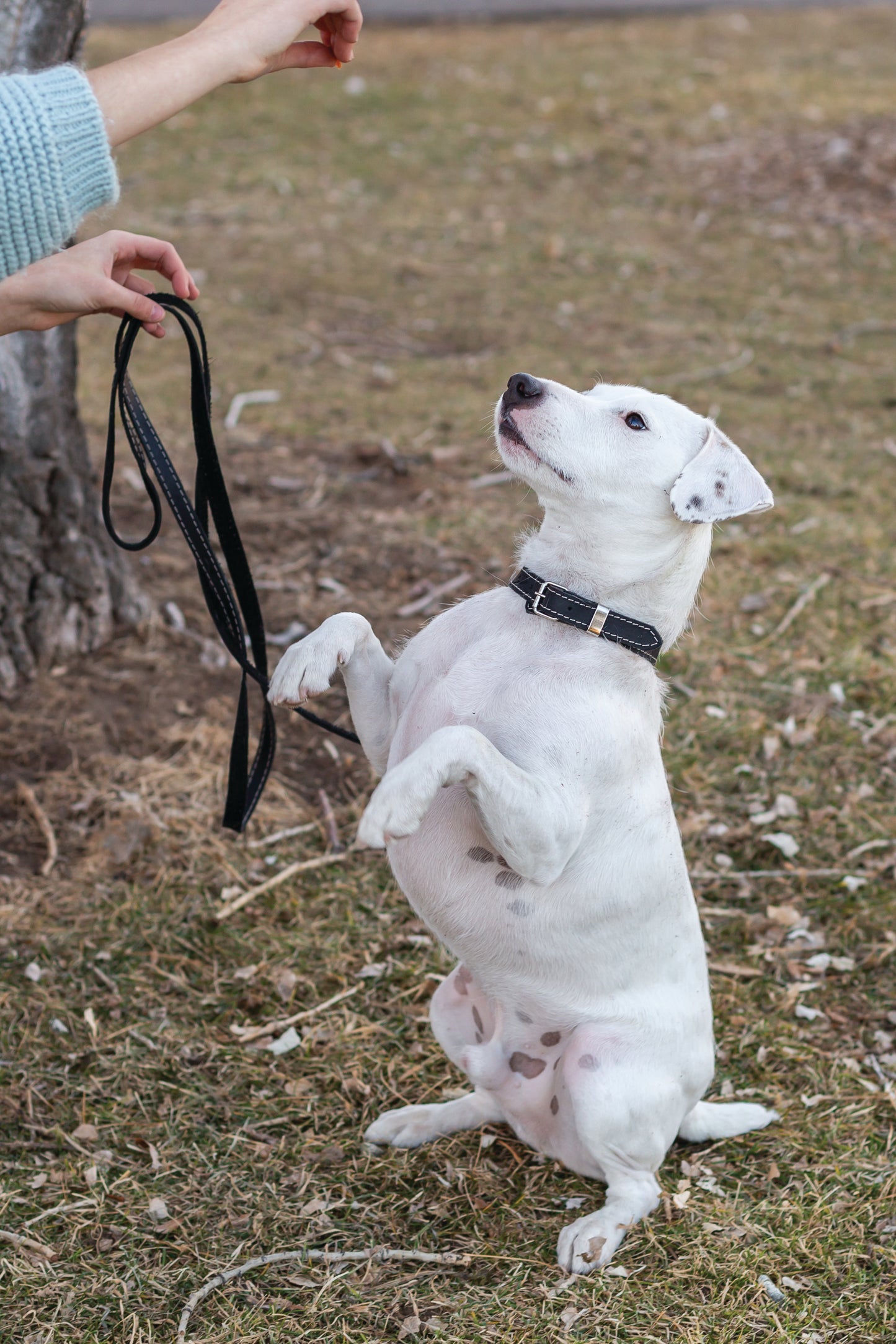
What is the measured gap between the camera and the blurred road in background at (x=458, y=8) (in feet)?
41.7

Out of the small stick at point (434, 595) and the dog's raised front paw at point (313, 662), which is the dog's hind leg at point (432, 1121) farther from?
the small stick at point (434, 595)

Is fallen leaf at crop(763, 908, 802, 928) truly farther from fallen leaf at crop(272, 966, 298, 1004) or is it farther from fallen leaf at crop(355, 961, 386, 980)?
fallen leaf at crop(272, 966, 298, 1004)

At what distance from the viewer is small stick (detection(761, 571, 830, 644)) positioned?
5.25m

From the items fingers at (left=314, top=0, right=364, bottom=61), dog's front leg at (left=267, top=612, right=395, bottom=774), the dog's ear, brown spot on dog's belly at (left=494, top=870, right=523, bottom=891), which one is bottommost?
brown spot on dog's belly at (left=494, top=870, right=523, bottom=891)

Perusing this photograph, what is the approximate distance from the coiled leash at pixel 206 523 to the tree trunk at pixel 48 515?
0.97 meters

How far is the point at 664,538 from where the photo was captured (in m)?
2.77

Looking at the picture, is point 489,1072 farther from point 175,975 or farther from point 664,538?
point 664,538

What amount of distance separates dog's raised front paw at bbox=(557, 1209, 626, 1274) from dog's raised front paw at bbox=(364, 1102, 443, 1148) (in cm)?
45

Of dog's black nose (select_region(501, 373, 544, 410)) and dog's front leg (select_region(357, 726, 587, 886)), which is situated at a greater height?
dog's black nose (select_region(501, 373, 544, 410))

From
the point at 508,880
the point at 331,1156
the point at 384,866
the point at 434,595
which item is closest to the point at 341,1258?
the point at 331,1156

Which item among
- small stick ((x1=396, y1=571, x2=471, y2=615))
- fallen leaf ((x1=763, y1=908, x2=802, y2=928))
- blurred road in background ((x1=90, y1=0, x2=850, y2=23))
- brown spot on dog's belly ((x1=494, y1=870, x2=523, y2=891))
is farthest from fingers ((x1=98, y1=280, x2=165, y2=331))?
blurred road in background ((x1=90, y1=0, x2=850, y2=23))

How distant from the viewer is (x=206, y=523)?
10.3 ft

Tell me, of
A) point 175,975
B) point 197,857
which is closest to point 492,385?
point 197,857

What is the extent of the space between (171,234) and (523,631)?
7008mm
